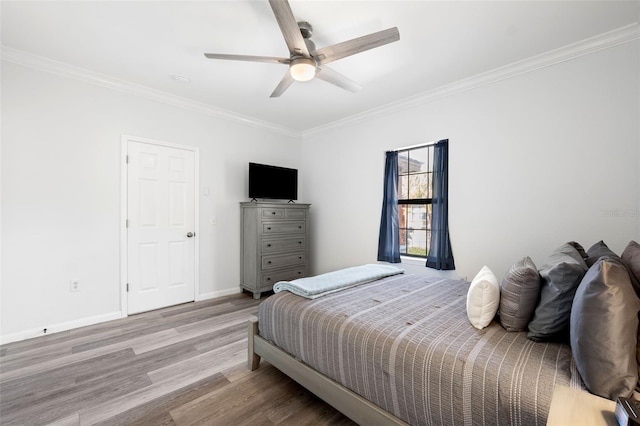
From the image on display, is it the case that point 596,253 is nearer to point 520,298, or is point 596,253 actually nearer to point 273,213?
point 520,298

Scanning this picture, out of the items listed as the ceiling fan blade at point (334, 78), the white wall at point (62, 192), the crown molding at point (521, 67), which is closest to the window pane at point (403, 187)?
the crown molding at point (521, 67)

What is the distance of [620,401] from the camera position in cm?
77

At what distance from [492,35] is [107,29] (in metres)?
3.10

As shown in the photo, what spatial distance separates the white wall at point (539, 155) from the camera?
7.32 ft

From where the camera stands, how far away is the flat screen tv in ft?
13.3

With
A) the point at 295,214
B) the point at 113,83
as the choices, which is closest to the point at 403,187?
the point at 295,214

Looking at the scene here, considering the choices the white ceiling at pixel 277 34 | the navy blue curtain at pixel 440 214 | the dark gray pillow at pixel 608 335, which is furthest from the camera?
the navy blue curtain at pixel 440 214

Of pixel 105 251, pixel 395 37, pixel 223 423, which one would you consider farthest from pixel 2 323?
pixel 395 37

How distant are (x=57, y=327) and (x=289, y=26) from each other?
3.48m

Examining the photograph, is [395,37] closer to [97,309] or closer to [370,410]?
[370,410]

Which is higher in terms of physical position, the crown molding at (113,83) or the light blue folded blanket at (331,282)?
the crown molding at (113,83)

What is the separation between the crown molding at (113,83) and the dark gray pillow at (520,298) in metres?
3.84

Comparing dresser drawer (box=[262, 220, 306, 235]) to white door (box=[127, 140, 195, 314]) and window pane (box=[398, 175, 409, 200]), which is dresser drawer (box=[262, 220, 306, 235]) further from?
window pane (box=[398, 175, 409, 200])

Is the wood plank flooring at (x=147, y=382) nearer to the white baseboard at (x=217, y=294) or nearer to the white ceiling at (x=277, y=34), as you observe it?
the white baseboard at (x=217, y=294)
